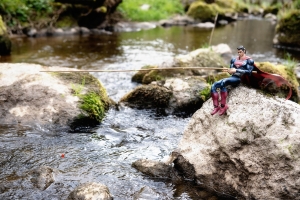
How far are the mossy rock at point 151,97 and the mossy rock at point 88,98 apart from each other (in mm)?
762

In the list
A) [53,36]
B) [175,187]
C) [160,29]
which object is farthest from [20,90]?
[160,29]

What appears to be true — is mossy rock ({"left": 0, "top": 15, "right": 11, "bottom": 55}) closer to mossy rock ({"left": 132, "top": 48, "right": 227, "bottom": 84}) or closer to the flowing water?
the flowing water

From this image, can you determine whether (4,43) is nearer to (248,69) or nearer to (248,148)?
(248,69)

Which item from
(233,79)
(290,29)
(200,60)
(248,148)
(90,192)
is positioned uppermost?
(290,29)

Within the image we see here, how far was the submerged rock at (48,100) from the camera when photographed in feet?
26.1

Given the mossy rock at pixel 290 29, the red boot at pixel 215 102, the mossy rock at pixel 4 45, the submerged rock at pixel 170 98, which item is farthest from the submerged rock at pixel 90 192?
the mossy rock at pixel 290 29

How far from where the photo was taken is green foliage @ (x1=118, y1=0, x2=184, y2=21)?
29.5 meters

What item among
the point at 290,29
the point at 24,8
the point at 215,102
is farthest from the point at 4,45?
the point at 290,29

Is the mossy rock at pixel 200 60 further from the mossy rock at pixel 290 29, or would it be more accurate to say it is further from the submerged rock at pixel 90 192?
the mossy rock at pixel 290 29

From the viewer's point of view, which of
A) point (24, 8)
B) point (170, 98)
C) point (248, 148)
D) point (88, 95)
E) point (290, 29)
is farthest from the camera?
point (24, 8)

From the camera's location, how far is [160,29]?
1064 inches

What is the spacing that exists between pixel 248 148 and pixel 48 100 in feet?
16.8

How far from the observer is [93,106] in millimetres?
8336

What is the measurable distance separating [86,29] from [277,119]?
66.5ft
